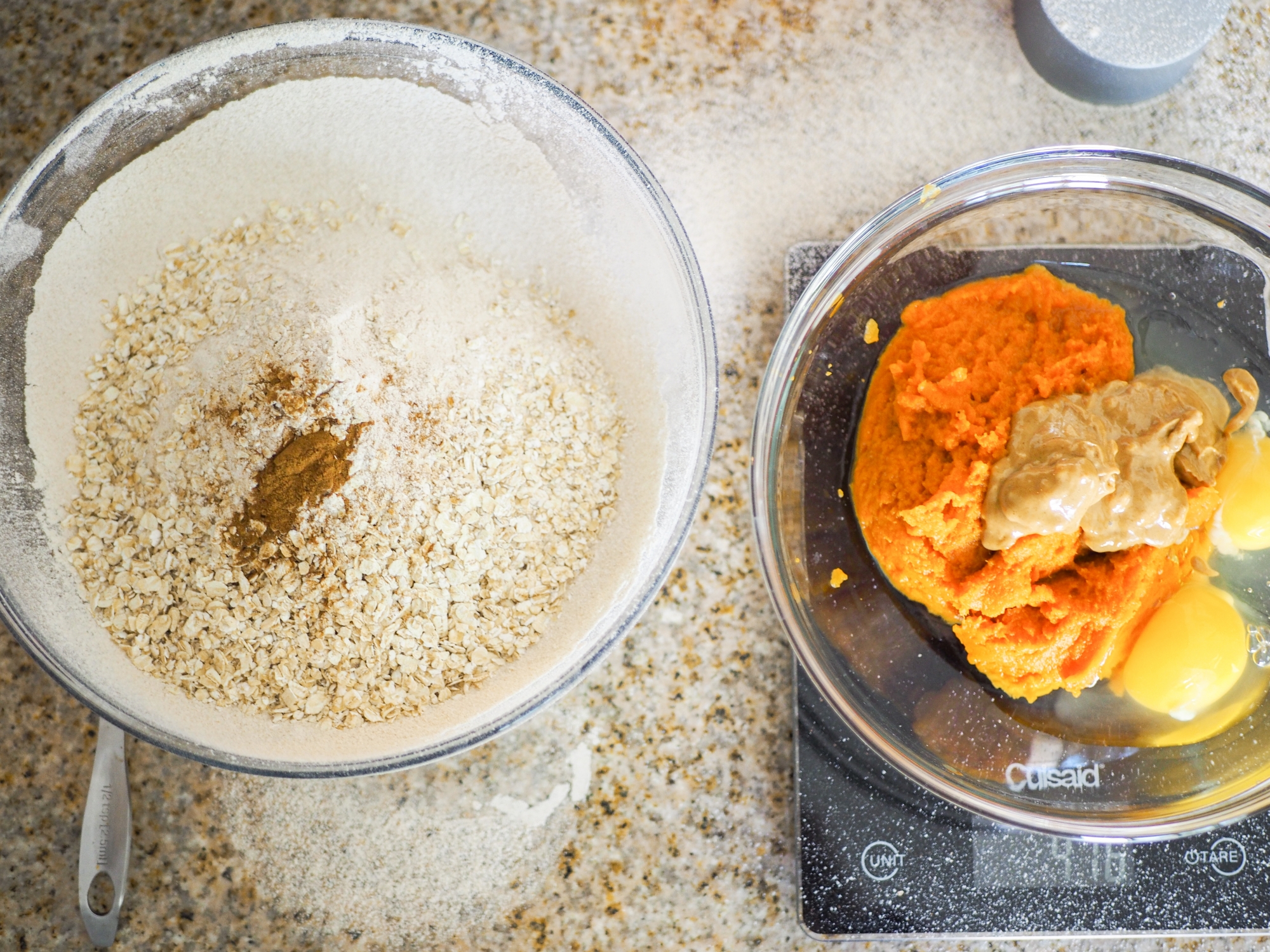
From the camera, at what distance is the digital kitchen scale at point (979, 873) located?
0.97m

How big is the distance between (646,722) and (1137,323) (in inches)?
30.0

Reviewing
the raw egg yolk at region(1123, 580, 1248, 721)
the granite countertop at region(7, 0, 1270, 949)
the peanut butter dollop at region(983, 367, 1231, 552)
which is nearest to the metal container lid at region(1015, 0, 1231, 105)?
the granite countertop at region(7, 0, 1270, 949)

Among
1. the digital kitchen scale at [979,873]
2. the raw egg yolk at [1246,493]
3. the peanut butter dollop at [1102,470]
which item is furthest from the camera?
the digital kitchen scale at [979,873]

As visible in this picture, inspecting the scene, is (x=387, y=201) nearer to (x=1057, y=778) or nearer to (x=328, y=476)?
(x=328, y=476)

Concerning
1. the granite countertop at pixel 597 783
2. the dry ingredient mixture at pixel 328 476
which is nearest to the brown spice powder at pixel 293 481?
the dry ingredient mixture at pixel 328 476

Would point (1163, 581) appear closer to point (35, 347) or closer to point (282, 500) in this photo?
point (282, 500)

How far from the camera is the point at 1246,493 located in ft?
2.82

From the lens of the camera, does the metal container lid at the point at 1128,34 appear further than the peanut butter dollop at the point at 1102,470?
Yes

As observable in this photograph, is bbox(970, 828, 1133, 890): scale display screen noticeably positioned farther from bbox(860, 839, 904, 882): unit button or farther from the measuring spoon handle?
the measuring spoon handle

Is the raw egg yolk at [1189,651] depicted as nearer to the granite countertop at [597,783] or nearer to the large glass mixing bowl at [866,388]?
the large glass mixing bowl at [866,388]

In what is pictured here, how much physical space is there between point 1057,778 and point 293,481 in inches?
35.9

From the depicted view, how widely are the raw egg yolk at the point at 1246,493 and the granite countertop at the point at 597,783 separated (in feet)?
1.47

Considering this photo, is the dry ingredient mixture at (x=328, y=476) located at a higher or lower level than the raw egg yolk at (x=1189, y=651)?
higher

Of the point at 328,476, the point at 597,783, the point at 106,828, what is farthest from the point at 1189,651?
the point at 106,828
